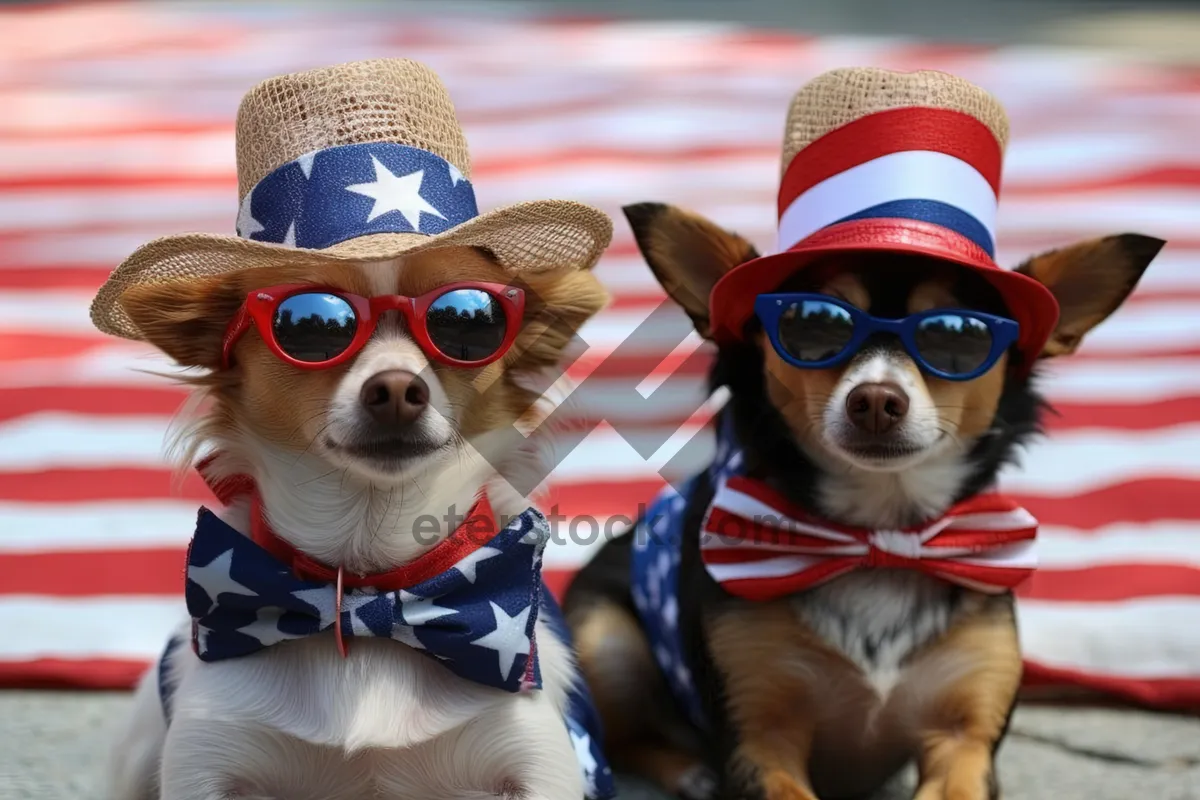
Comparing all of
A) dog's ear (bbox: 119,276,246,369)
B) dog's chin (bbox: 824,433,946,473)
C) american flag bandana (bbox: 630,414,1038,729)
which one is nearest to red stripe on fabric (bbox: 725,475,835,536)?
american flag bandana (bbox: 630,414,1038,729)

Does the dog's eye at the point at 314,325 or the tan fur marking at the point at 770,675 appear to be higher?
A: the dog's eye at the point at 314,325

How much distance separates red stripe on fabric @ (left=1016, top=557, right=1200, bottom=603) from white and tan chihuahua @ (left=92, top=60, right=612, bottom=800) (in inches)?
66.5

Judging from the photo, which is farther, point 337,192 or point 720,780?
point 720,780

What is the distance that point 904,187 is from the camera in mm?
2043

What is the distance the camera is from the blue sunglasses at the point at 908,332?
2.01 metres

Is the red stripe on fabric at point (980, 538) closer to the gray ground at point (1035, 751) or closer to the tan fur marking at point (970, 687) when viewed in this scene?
the tan fur marking at point (970, 687)

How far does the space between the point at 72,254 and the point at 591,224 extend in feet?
8.17

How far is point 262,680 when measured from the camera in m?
1.74

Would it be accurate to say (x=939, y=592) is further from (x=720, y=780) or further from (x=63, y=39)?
(x=63, y=39)

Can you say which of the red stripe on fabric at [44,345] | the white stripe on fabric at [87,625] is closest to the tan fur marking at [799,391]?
the white stripe on fabric at [87,625]

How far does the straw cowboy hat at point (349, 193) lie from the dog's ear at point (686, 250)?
31cm

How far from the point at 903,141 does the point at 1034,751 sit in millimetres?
1288

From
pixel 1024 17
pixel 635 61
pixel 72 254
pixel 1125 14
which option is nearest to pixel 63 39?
pixel 72 254

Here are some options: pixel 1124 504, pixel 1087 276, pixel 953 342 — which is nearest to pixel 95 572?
pixel 953 342
